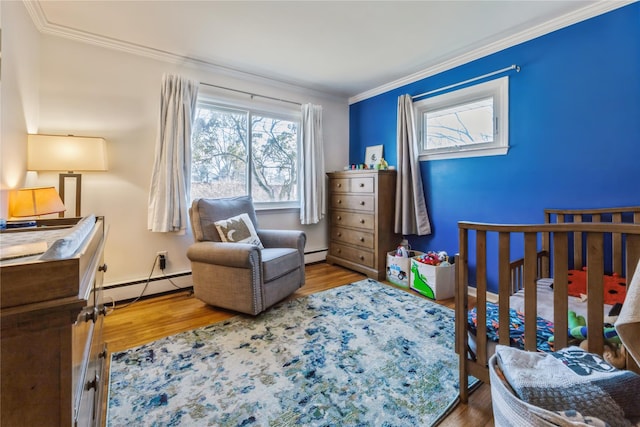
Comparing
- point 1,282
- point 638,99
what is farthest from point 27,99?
point 638,99

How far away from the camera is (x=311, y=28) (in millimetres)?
2359

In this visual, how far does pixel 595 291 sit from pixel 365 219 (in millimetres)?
2380

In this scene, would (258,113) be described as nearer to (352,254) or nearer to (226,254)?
(226,254)

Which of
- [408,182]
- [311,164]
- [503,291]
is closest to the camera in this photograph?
[503,291]

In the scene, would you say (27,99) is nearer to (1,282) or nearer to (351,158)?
(1,282)

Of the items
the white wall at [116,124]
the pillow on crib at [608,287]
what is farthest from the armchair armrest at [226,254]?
the pillow on crib at [608,287]

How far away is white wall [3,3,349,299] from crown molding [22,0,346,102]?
0.04m

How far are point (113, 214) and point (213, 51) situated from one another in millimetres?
1778

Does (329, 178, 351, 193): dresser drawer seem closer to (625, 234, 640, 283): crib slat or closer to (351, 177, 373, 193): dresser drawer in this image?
(351, 177, 373, 193): dresser drawer

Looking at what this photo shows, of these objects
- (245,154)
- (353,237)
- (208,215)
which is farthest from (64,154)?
(353,237)

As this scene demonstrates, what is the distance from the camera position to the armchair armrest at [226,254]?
87.0 inches

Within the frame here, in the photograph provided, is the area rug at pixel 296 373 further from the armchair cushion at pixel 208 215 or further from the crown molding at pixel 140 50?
the crown molding at pixel 140 50

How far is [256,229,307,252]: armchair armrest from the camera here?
9.18ft

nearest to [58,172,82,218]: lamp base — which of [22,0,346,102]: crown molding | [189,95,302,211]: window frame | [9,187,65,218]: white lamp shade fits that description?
[9,187,65,218]: white lamp shade
